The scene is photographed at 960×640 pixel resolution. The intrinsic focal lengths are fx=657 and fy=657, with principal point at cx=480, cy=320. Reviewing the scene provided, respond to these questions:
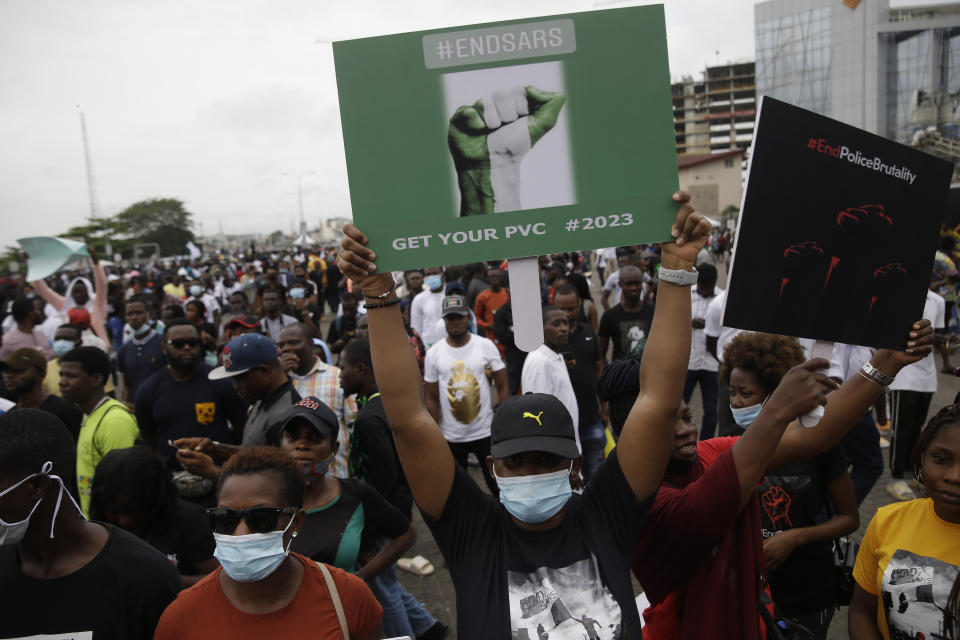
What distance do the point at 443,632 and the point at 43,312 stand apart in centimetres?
995

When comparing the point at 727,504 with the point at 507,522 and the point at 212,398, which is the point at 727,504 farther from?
the point at 212,398

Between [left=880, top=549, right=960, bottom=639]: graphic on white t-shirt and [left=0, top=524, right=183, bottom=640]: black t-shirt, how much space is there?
2456 millimetres

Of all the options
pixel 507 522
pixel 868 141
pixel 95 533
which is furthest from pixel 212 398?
pixel 868 141

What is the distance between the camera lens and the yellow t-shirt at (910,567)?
2.11m

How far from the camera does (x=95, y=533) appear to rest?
7.52ft

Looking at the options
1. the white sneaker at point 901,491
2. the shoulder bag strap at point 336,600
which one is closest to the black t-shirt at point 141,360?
the shoulder bag strap at point 336,600

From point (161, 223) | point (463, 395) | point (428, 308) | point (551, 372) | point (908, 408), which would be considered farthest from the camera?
point (161, 223)

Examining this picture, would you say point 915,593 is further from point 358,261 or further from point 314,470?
point 314,470

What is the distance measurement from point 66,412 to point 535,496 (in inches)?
155

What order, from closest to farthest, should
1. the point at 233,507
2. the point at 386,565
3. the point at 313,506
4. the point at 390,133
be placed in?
the point at 390,133 < the point at 233,507 < the point at 313,506 < the point at 386,565

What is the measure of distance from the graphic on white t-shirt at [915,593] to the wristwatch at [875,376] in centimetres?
59

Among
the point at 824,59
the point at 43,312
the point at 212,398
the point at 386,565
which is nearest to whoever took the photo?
the point at 386,565

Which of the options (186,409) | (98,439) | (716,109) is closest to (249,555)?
(98,439)

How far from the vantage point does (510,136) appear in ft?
6.59
